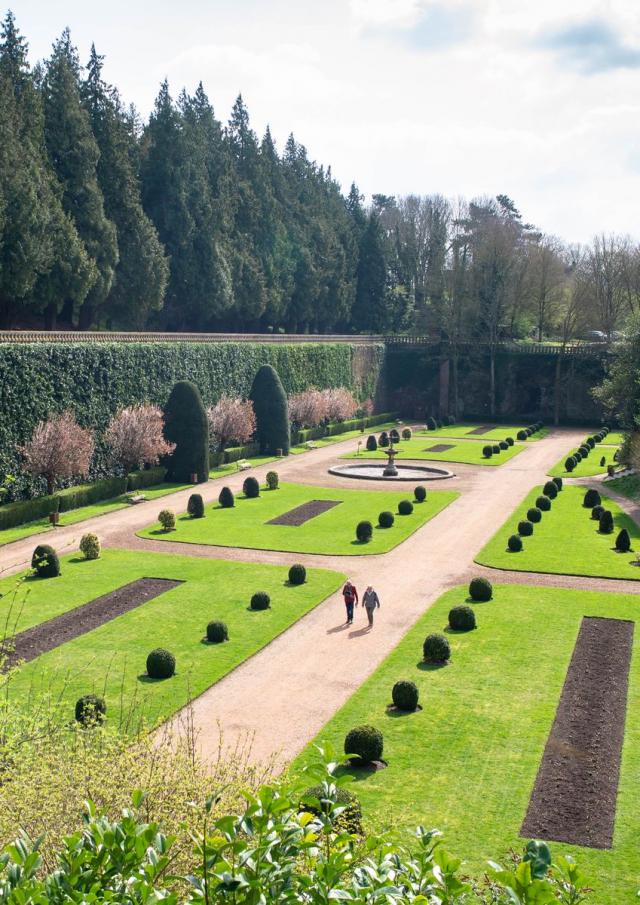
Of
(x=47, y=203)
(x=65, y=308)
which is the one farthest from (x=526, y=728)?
(x=65, y=308)

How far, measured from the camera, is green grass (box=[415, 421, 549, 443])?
7650cm

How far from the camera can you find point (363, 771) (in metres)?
17.9

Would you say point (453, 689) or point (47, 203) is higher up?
point (47, 203)

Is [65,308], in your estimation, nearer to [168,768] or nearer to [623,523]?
[623,523]

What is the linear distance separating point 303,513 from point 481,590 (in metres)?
→ 15.8

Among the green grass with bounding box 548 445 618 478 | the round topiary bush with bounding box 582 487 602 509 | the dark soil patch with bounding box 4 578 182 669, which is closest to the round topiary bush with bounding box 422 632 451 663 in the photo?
the dark soil patch with bounding box 4 578 182 669

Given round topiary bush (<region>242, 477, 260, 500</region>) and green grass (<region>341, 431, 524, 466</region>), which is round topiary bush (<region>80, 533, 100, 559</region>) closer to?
round topiary bush (<region>242, 477, 260, 500</region>)

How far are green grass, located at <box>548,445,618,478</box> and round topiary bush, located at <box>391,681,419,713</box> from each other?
36310 mm

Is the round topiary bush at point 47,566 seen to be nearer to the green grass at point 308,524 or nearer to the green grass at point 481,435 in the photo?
the green grass at point 308,524

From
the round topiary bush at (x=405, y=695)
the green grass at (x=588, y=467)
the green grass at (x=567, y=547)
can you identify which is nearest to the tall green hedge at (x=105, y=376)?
the green grass at (x=567, y=547)

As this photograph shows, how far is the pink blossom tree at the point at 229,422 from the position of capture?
57.3 m

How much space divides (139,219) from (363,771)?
51240mm

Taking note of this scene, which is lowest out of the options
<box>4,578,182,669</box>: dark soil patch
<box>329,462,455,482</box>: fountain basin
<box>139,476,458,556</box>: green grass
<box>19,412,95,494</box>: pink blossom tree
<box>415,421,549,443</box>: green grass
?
<box>4,578,182,669</box>: dark soil patch

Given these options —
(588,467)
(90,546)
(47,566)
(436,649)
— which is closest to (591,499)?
(588,467)
